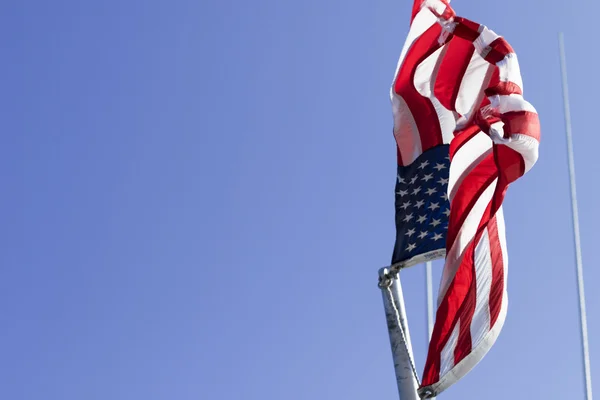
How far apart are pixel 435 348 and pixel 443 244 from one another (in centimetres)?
171

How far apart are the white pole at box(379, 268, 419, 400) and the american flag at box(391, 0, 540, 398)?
1.19 ft

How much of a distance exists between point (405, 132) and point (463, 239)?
230cm

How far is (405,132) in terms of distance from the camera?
594 inches

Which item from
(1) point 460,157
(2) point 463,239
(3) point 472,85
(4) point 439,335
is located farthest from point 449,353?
(3) point 472,85

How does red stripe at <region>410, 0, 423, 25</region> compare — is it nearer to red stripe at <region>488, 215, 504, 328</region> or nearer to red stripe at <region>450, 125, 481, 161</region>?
red stripe at <region>450, 125, 481, 161</region>

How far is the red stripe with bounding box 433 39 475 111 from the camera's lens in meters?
14.7

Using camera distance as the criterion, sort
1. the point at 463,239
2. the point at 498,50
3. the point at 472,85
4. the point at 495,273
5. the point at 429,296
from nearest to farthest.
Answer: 1. the point at 495,273
2. the point at 463,239
3. the point at 498,50
4. the point at 472,85
5. the point at 429,296

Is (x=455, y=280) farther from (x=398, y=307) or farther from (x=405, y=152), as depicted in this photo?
(x=405, y=152)

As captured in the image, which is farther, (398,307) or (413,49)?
(413,49)

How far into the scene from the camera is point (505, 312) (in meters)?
12.6

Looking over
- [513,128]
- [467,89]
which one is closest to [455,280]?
[513,128]

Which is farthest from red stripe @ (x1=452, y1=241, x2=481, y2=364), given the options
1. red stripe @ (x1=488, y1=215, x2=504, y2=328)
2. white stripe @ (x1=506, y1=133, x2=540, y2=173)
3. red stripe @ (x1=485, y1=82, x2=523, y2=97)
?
red stripe @ (x1=485, y1=82, x2=523, y2=97)

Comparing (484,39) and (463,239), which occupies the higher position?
(484,39)

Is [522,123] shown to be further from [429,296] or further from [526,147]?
A: [429,296]
